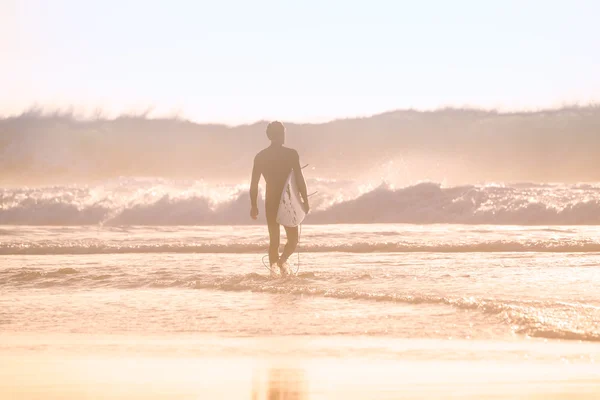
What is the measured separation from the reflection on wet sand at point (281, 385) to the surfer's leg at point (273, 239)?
4.63 m

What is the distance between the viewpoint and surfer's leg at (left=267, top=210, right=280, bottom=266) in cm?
856

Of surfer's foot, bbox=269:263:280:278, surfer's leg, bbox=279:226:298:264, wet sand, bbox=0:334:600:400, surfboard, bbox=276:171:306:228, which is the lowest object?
wet sand, bbox=0:334:600:400

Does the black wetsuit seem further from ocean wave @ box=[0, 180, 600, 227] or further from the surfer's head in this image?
ocean wave @ box=[0, 180, 600, 227]

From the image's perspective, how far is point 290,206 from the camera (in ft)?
28.6

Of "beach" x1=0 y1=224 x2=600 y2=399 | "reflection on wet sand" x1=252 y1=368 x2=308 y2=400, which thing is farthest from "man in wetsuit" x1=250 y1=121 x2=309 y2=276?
"reflection on wet sand" x1=252 y1=368 x2=308 y2=400

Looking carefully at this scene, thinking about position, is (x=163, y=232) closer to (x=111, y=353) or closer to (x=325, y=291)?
(x=325, y=291)

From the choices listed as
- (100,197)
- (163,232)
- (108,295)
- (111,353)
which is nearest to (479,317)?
(111,353)

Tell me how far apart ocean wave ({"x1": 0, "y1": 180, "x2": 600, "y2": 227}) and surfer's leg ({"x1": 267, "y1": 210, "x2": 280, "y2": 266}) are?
1161 cm

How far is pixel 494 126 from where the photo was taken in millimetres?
35438

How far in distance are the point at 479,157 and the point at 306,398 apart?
32.4 metres

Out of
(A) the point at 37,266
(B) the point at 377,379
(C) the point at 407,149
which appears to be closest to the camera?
(B) the point at 377,379

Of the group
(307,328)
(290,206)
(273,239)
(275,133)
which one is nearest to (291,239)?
(273,239)

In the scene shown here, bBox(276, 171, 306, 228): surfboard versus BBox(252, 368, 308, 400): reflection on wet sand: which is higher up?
BBox(276, 171, 306, 228): surfboard

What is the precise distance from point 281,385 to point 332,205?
1919cm
